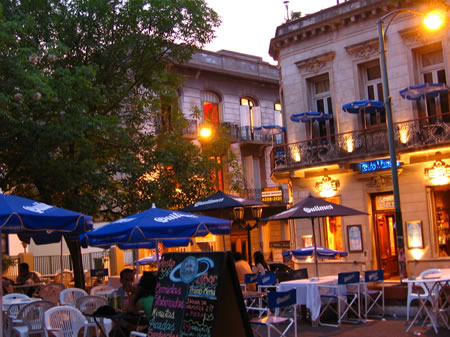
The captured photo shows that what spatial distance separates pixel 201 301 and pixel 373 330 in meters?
7.07

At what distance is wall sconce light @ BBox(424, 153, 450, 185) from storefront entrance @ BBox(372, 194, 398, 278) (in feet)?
6.74

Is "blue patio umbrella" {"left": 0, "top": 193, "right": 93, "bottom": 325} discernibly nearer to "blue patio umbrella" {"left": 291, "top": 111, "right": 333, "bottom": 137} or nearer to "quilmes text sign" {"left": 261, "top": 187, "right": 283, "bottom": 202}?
Answer: "blue patio umbrella" {"left": 291, "top": 111, "right": 333, "bottom": 137}

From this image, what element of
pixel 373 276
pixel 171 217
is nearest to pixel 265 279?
pixel 373 276

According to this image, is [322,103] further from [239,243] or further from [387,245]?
[239,243]

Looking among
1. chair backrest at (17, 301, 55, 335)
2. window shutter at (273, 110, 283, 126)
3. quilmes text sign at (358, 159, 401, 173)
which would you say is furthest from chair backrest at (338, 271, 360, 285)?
window shutter at (273, 110, 283, 126)

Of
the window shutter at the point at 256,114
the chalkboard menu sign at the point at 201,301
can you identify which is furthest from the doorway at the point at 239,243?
the chalkboard menu sign at the point at 201,301

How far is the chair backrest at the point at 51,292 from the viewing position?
1367cm

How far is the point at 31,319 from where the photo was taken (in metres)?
9.90

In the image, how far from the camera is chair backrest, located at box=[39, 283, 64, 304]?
13.7 m

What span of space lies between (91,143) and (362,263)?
10.7 meters

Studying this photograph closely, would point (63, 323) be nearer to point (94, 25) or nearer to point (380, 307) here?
point (380, 307)

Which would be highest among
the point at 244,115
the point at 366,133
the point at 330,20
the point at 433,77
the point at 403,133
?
the point at 330,20

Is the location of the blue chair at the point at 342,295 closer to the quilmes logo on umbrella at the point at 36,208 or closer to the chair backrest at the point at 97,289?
the chair backrest at the point at 97,289

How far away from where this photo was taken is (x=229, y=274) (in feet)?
19.8
